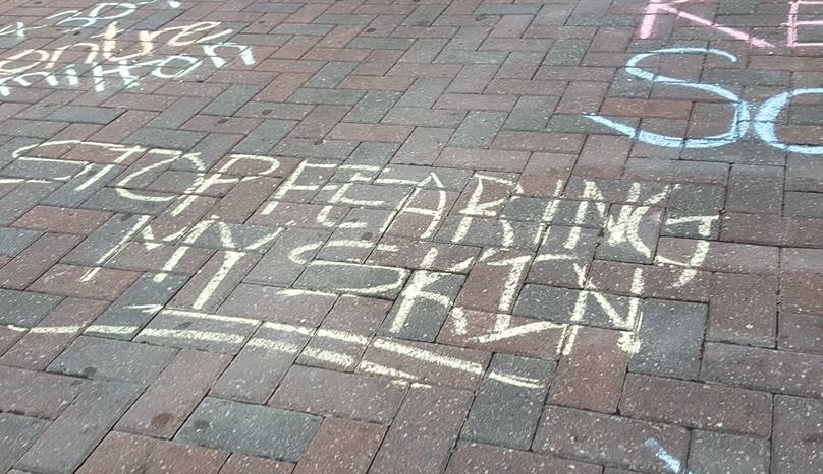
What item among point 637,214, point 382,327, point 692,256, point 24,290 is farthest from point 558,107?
point 24,290

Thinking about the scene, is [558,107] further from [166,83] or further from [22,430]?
[22,430]

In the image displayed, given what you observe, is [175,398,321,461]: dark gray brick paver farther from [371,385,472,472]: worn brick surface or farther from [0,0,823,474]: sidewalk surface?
[371,385,472,472]: worn brick surface

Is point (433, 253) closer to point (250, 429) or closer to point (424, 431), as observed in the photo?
point (424, 431)

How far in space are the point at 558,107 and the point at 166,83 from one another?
230cm

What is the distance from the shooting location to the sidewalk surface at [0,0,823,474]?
2.38 m

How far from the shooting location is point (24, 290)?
125 inches

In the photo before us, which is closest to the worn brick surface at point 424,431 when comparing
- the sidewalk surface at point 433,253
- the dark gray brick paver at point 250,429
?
the sidewalk surface at point 433,253

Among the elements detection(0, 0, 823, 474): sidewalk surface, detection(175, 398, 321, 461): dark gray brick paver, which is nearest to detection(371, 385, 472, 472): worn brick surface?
detection(0, 0, 823, 474): sidewalk surface

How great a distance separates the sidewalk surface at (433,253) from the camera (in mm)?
2375

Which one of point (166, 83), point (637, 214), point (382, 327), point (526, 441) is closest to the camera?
point (526, 441)

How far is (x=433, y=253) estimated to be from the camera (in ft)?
10.1

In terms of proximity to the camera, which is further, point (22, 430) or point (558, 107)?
point (558, 107)

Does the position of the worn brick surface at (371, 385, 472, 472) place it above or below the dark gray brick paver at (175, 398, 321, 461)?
below

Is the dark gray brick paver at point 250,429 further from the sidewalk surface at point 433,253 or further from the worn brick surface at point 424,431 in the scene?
the worn brick surface at point 424,431
